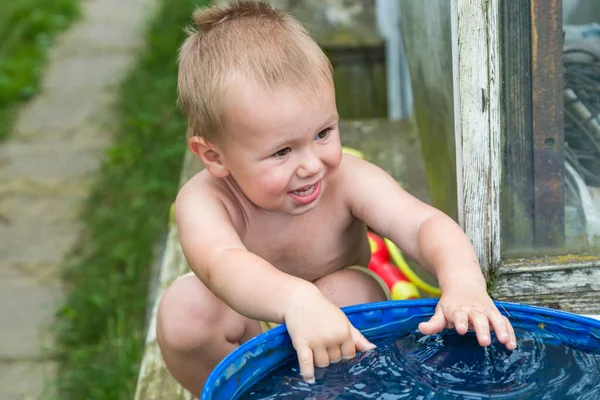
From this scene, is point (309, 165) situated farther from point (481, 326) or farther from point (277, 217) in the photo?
point (481, 326)

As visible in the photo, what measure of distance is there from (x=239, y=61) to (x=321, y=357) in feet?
2.10

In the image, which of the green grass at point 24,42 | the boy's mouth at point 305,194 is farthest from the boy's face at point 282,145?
the green grass at point 24,42

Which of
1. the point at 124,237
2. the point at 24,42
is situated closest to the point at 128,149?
the point at 124,237

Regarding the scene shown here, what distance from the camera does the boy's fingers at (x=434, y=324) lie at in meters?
1.60

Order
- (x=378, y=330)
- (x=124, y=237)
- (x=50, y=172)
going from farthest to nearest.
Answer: (x=50, y=172) → (x=124, y=237) → (x=378, y=330)

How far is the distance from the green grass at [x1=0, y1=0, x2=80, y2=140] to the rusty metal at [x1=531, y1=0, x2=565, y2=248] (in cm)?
349

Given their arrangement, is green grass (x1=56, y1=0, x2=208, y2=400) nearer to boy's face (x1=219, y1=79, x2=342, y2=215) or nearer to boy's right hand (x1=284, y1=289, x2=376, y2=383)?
boy's face (x1=219, y1=79, x2=342, y2=215)

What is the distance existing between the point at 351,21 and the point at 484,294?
2.50 m

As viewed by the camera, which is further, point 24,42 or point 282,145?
point 24,42

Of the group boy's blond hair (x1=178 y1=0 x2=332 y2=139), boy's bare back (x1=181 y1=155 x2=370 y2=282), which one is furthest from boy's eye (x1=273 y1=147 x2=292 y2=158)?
boy's bare back (x1=181 y1=155 x2=370 y2=282)

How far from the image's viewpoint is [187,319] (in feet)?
6.45

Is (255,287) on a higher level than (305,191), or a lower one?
lower

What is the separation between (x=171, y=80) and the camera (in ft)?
16.2

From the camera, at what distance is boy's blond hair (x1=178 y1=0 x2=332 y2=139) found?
1813 millimetres
